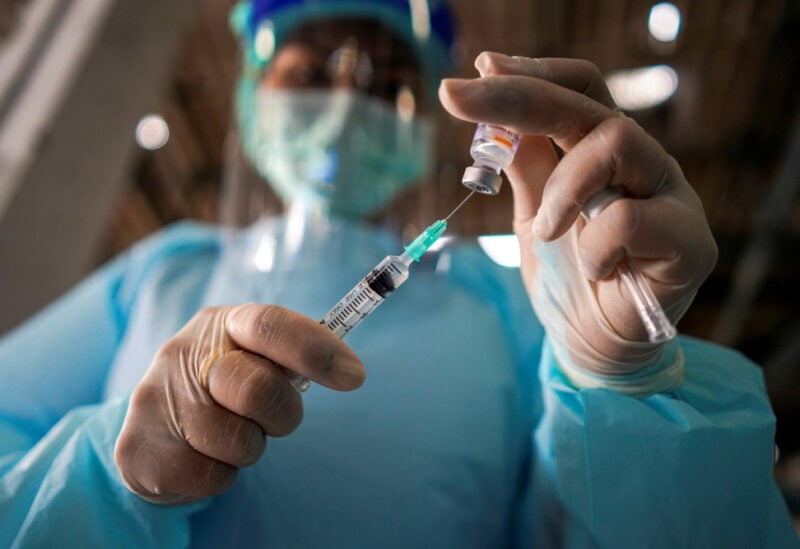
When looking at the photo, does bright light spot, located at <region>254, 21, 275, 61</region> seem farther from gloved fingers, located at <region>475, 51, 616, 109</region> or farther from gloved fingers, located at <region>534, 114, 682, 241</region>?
gloved fingers, located at <region>534, 114, 682, 241</region>

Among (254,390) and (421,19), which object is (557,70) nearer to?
(254,390)

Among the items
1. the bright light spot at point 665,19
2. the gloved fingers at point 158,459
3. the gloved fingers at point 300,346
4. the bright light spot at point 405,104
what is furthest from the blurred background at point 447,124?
the gloved fingers at point 158,459

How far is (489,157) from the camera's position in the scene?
1.78 feet

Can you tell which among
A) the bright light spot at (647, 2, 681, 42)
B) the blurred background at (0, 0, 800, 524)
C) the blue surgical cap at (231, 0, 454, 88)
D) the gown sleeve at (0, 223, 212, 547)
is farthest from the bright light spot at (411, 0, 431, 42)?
the gown sleeve at (0, 223, 212, 547)

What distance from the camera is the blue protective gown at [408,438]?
609 mm

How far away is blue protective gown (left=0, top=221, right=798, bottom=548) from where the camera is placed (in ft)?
2.00

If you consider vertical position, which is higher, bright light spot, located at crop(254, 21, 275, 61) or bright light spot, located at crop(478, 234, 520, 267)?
bright light spot, located at crop(254, 21, 275, 61)

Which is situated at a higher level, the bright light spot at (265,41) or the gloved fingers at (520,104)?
the bright light spot at (265,41)

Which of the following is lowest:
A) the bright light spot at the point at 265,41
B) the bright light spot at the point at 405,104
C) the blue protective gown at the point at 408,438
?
the blue protective gown at the point at 408,438

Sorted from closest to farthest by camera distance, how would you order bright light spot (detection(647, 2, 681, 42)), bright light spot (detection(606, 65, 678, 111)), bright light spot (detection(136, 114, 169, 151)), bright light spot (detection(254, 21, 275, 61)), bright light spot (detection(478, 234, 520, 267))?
bright light spot (detection(478, 234, 520, 267))
bright light spot (detection(647, 2, 681, 42))
bright light spot (detection(254, 21, 275, 61))
bright light spot (detection(606, 65, 678, 111))
bright light spot (detection(136, 114, 169, 151))

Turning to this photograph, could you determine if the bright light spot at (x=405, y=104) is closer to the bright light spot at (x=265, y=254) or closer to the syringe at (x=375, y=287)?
the bright light spot at (x=265, y=254)

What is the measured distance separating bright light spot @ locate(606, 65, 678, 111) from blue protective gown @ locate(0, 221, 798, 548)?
4.67 feet

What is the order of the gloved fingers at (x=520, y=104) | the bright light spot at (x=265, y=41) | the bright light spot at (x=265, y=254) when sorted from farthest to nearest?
the bright light spot at (x=265, y=41), the bright light spot at (x=265, y=254), the gloved fingers at (x=520, y=104)

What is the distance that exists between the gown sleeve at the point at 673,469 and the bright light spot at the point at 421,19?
3.00ft
